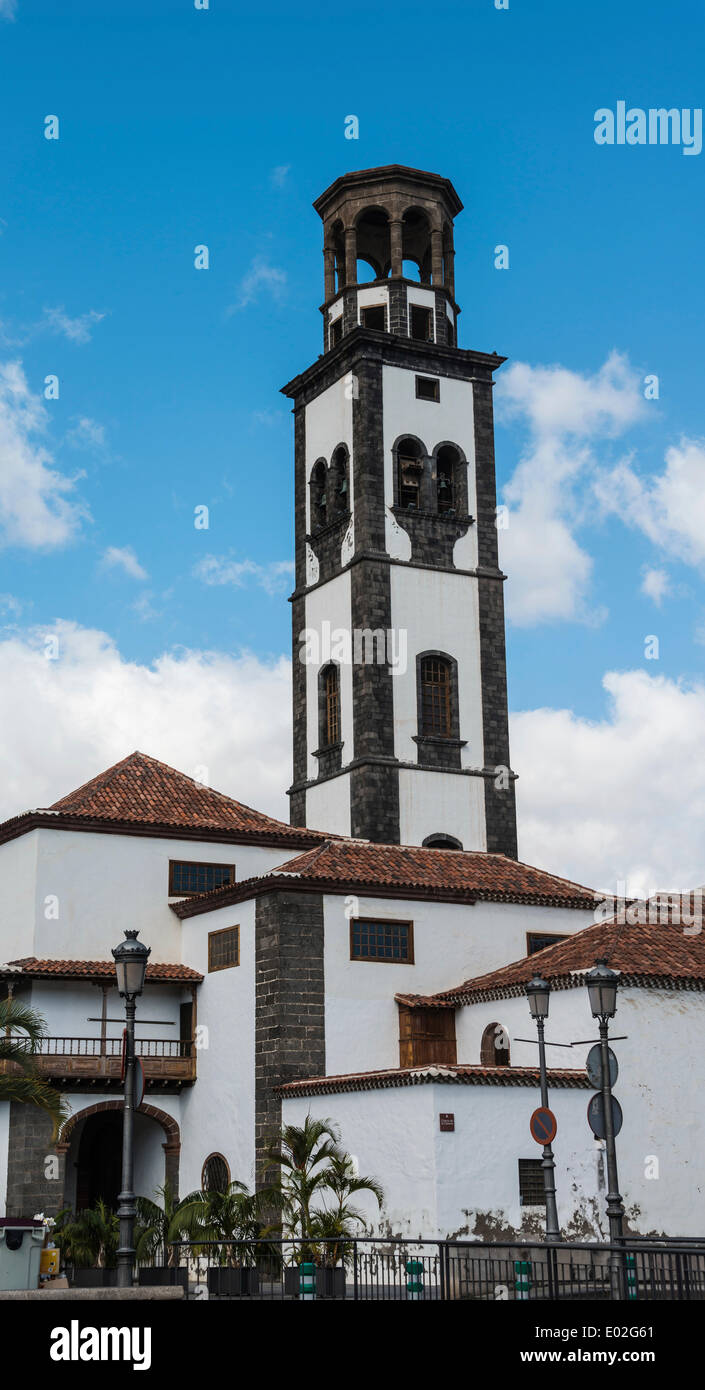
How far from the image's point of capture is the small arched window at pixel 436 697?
41.5 metres

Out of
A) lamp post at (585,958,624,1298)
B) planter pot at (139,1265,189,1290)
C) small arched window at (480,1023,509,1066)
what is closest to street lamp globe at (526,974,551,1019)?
lamp post at (585,958,624,1298)

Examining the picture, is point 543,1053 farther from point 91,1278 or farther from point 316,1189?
point 91,1278

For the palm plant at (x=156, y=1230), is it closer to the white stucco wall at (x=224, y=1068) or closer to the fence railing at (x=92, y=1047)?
the white stucco wall at (x=224, y=1068)

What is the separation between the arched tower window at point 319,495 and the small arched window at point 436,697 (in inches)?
213

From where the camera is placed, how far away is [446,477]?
144 feet

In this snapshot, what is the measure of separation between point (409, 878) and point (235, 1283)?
1301 cm

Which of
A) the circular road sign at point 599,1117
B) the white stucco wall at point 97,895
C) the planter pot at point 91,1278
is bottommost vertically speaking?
the planter pot at point 91,1278

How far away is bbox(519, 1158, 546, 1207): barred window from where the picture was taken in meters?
26.5

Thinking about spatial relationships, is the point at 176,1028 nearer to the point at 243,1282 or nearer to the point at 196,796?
the point at 196,796

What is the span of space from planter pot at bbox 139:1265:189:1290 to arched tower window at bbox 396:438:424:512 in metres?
24.8

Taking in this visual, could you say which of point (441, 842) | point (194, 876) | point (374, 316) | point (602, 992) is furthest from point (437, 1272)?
point (374, 316)

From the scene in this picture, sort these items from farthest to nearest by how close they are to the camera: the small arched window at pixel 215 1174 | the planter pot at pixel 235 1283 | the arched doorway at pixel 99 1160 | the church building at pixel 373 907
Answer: the arched doorway at pixel 99 1160 → the small arched window at pixel 215 1174 → the church building at pixel 373 907 → the planter pot at pixel 235 1283

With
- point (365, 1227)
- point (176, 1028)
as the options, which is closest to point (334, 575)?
point (176, 1028)

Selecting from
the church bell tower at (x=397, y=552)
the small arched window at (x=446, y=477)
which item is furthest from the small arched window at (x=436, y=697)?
the small arched window at (x=446, y=477)
